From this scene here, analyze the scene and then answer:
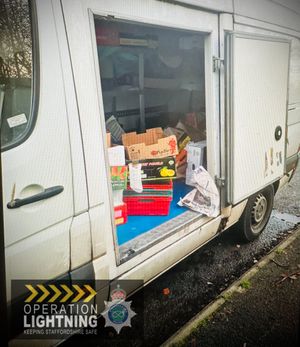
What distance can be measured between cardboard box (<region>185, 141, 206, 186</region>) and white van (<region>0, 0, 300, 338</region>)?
327 millimetres

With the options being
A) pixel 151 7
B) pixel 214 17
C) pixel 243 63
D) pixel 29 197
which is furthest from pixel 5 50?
pixel 243 63

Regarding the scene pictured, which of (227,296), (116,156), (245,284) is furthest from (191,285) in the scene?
(116,156)

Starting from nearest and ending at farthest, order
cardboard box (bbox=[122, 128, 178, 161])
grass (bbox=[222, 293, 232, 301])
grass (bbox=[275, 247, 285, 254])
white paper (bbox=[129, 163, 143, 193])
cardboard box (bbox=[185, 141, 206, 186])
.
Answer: grass (bbox=[222, 293, 232, 301]) < white paper (bbox=[129, 163, 143, 193]) < cardboard box (bbox=[122, 128, 178, 161]) < cardboard box (bbox=[185, 141, 206, 186]) < grass (bbox=[275, 247, 285, 254])

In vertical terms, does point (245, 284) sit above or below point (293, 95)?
below

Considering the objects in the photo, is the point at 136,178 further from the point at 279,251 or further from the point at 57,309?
the point at 279,251

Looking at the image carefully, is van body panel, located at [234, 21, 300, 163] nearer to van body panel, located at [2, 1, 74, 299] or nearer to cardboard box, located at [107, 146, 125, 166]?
cardboard box, located at [107, 146, 125, 166]

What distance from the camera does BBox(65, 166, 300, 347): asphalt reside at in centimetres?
239

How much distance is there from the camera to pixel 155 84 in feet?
15.0

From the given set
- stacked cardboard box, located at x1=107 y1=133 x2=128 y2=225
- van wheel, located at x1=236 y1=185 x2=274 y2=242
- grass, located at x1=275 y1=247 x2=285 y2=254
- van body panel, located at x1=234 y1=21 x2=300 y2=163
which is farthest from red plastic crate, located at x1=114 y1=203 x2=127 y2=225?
van body panel, located at x1=234 y1=21 x2=300 y2=163

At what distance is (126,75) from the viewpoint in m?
4.40

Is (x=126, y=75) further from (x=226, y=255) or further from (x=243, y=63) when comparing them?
(x=226, y=255)

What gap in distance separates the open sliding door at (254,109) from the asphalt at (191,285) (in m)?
0.74

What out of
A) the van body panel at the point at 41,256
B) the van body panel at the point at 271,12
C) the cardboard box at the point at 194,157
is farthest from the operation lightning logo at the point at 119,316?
the van body panel at the point at 271,12

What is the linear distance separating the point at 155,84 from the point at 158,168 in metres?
2.06
